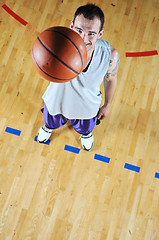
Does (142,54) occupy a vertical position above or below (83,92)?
above

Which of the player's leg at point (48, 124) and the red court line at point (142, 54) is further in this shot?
the red court line at point (142, 54)

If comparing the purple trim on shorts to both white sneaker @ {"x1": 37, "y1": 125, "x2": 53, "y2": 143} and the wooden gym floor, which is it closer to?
white sneaker @ {"x1": 37, "y1": 125, "x2": 53, "y2": 143}

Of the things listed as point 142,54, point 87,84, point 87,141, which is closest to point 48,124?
point 87,141

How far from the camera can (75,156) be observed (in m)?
1.99

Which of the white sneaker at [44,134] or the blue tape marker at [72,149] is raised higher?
the white sneaker at [44,134]

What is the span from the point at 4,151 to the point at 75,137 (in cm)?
Answer: 60

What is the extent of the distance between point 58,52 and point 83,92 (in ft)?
1.27

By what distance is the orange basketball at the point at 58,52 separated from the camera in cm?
95

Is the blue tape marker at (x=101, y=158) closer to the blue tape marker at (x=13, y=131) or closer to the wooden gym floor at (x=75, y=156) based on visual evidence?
the wooden gym floor at (x=75, y=156)

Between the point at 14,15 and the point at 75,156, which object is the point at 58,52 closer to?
the point at 75,156

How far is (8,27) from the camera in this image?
2273mm

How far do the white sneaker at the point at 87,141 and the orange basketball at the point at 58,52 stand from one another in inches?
Answer: 36.7

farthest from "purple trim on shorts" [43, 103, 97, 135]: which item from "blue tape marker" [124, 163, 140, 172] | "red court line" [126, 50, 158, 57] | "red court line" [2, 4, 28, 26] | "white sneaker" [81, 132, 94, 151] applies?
"red court line" [2, 4, 28, 26]

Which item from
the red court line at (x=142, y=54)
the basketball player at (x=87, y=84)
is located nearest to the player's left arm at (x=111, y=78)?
the basketball player at (x=87, y=84)
